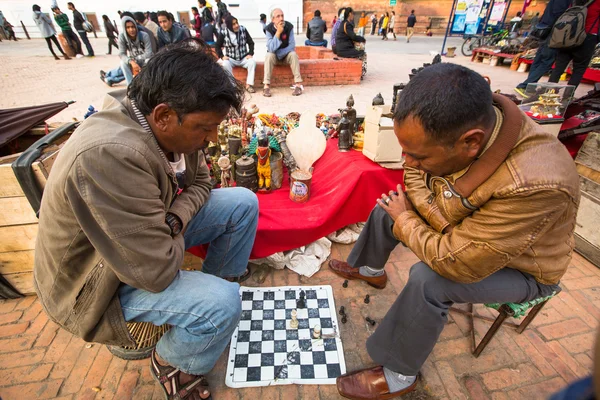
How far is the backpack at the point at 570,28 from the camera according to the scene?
4.74m

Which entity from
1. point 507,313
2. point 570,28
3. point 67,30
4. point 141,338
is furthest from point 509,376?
point 67,30

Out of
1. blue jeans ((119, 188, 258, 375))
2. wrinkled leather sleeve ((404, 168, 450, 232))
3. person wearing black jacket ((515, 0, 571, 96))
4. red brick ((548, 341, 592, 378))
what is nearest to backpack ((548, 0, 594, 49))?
person wearing black jacket ((515, 0, 571, 96))

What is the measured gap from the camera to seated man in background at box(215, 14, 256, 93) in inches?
272

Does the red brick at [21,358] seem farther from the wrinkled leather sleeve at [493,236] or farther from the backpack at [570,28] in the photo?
the backpack at [570,28]

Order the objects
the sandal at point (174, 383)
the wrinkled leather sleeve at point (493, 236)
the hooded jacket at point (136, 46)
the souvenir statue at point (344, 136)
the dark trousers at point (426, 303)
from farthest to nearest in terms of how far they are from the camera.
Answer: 1. the hooded jacket at point (136, 46)
2. the souvenir statue at point (344, 136)
3. the sandal at point (174, 383)
4. the dark trousers at point (426, 303)
5. the wrinkled leather sleeve at point (493, 236)

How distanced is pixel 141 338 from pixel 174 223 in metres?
0.65

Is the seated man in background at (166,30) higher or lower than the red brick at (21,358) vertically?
higher

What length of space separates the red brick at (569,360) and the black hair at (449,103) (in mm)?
1777

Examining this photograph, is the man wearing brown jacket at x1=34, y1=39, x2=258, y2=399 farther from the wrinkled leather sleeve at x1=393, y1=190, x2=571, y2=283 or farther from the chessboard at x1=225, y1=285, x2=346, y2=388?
the wrinkled leather sleeve at x1=393, y1=190, x2=571, y2=283

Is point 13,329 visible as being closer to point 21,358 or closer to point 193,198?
point 21,358

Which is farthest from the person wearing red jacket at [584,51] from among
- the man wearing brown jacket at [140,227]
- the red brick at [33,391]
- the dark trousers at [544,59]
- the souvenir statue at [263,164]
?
the red brick at [33,391]

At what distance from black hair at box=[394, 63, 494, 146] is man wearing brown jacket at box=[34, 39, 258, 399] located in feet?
2.94

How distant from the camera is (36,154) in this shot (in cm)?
197

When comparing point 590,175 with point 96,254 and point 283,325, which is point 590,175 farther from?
point 96,254
